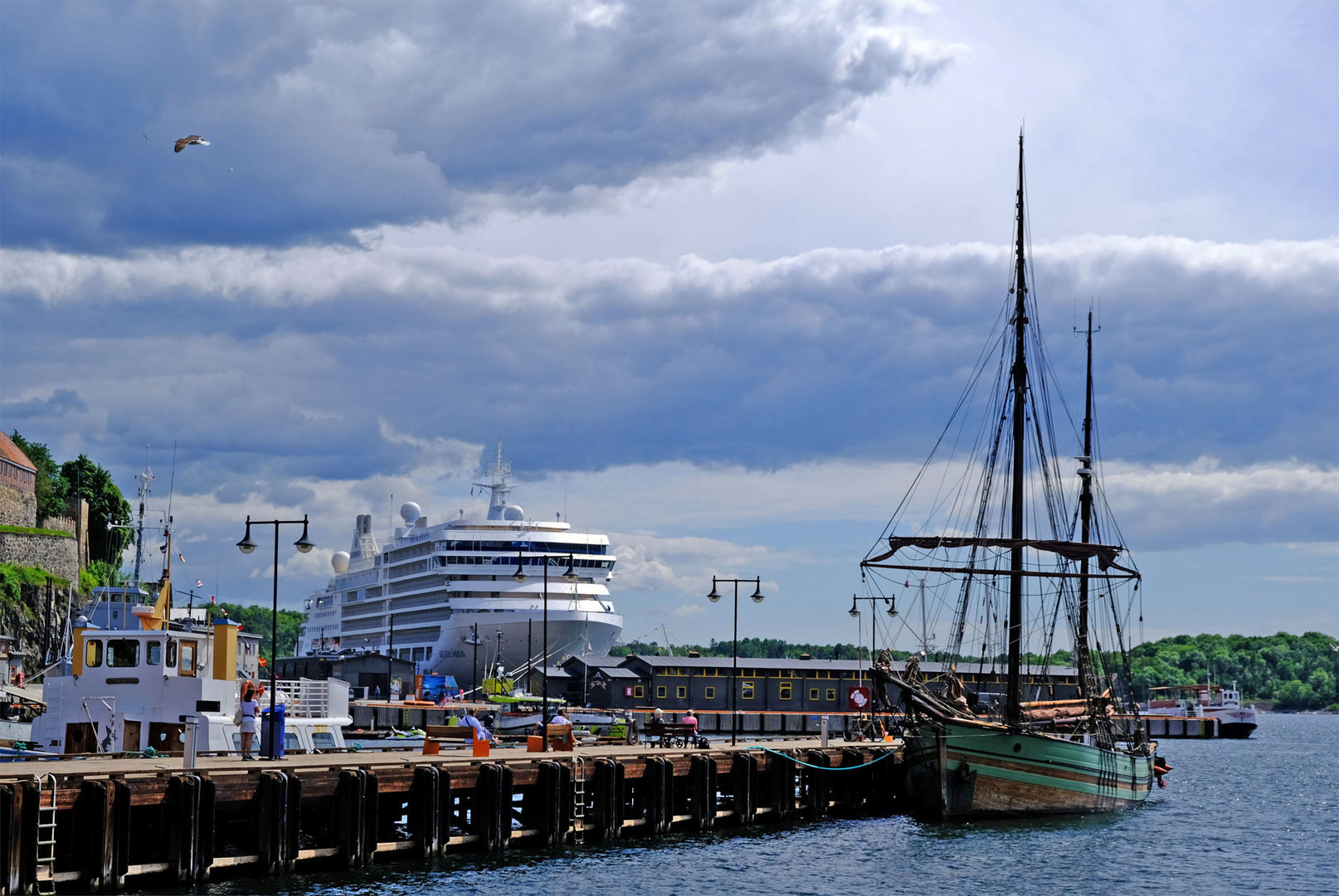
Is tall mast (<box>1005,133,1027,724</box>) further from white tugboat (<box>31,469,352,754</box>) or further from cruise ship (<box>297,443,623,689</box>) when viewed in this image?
cruise ship (<box>297,443,623,689</box>)

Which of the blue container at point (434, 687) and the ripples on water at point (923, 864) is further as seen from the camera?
the blue container at point (434, 687)

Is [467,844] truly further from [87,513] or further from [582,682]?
[87,513]

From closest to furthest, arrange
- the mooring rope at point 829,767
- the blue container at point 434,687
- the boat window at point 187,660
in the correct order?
the boat window at point 187,660
the mooring rope at point 829,767
the blue container at point 434,687

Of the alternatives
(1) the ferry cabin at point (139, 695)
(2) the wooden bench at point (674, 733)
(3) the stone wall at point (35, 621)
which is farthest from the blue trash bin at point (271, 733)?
(3) the stone wall at point (35, 621)

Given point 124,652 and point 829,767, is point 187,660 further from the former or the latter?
point 829,767

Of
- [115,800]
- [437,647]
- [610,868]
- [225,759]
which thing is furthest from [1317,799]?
[437,647]

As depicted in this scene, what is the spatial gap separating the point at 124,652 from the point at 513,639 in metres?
86.4

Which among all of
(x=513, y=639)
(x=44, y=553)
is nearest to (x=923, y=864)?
(x=513, y=639)

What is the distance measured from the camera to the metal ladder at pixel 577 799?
118 feet

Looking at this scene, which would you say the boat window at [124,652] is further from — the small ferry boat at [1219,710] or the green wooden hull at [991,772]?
the small ferry boat at [1219,710]

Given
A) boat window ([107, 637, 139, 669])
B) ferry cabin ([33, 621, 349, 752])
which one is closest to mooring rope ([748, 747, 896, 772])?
ferry cabin ([33, 621, 349, 752])

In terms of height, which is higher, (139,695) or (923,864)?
(139,695)

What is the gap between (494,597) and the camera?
12425cm

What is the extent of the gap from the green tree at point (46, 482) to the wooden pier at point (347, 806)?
99.5 meters
